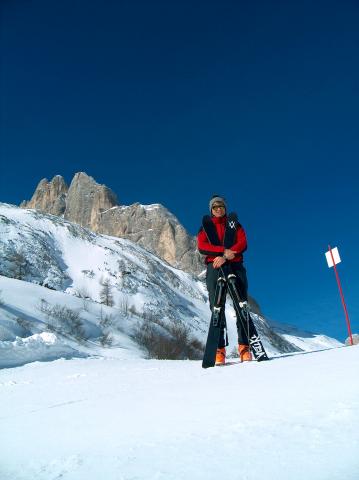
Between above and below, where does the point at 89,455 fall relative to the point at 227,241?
below

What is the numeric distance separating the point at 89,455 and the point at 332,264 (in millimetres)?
7923

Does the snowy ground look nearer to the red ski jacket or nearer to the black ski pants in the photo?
the black ski pants

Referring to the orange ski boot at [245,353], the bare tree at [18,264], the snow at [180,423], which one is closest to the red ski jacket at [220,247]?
the orange ski boot at [245,353]

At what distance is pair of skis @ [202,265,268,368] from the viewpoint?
15.9 ft

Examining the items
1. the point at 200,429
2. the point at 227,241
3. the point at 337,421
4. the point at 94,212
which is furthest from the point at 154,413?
the point at 94,212

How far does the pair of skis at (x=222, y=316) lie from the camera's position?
485 cm

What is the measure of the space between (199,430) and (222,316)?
3.35 metres

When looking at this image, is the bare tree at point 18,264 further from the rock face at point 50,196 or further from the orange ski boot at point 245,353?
the rock face at point 50,196

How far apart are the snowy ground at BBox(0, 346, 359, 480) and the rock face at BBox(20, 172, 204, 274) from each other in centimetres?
7343

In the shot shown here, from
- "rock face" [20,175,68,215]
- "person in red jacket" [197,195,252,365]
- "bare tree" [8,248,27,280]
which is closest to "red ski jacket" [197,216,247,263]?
"person in red jacket" [197,195,252,365]

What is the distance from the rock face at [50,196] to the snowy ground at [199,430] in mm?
115527

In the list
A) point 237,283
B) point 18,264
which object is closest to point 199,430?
point 237,283

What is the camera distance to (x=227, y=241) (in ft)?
17.5

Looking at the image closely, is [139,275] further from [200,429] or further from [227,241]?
[200,429]
